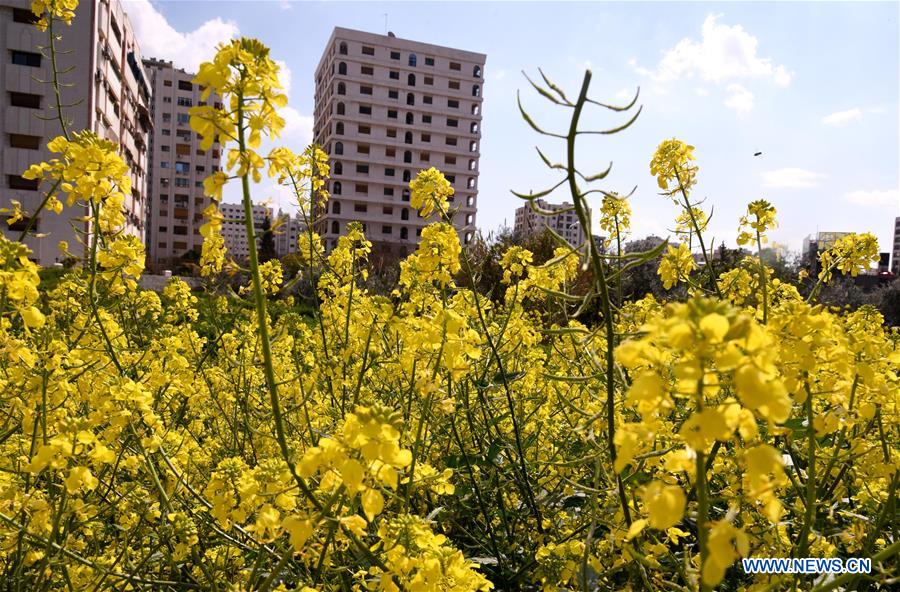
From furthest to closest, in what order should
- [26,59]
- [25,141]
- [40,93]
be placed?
1. [25,141]
2. [26,59]
3. [40,93]

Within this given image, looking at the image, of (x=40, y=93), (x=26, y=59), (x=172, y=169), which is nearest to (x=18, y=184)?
(x=40, y=93)

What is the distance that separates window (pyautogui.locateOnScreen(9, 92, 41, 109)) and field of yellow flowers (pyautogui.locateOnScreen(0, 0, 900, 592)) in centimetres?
2747

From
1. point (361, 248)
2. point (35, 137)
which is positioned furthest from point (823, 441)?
point (35, 137)

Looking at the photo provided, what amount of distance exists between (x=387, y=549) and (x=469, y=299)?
5.88 feet

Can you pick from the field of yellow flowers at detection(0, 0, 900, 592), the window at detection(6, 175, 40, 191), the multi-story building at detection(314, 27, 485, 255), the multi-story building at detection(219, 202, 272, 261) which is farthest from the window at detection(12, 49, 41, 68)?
Answer: the field of yellow flowers at detection(0, 0, 900, 592)

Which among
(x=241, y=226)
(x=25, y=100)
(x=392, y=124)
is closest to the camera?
(x=241, y=226)

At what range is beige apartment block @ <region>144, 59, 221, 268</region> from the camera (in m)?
53.8

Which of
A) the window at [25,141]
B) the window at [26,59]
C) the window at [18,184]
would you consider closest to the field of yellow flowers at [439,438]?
the window at [18,184]

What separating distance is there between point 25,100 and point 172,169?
31966mm

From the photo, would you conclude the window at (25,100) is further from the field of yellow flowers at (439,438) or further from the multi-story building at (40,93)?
the field of yellow flowers at (439,438)

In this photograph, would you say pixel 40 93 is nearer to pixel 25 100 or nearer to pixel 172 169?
pixel 25 100

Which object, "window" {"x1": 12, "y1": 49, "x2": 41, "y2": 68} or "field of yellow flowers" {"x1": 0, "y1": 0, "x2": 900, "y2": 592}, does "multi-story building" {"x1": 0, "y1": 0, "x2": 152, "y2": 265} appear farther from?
"field of yellow flowers" {"x1": 0, "y1": 0, "x2": 900, "y2": 592}

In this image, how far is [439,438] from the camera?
3.37 m

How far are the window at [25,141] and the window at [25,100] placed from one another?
130 centimetres
